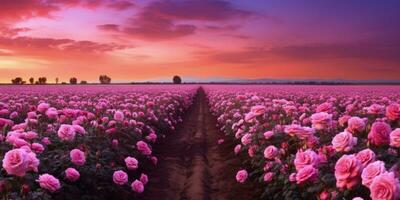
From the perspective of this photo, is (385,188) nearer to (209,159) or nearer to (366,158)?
(366,158)

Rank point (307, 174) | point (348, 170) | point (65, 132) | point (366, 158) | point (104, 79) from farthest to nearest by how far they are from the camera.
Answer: point (104, 79) → point (65, 132) → point (307, 174) → point (366, 158) → point (348, 170)

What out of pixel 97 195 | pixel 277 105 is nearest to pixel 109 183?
pixel 97 195

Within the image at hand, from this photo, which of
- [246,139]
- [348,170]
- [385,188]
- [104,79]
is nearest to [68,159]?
[246,139]

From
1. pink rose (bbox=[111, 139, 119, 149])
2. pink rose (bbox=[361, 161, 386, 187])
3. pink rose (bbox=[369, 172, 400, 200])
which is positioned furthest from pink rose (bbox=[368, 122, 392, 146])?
pink rose (bbox=[111, 139, 119, 149])

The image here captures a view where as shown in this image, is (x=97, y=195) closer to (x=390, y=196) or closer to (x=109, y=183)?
(x=109, y=183)

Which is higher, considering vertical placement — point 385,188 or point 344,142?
point 344,142

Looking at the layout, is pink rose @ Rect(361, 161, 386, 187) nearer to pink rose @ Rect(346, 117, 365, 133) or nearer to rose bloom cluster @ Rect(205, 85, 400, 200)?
rose bloom cluster @ Rect(205, 85, 400, 200)

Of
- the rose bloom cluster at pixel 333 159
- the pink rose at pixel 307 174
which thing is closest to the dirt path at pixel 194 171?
the rose bloom cluster at pixel 333 159

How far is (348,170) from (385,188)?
545mm

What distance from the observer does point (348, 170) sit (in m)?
3.75

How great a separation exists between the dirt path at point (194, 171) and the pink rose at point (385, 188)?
16.4 feet

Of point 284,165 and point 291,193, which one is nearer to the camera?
point 291,193

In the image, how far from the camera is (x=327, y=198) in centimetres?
457

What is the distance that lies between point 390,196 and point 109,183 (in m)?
4.69
